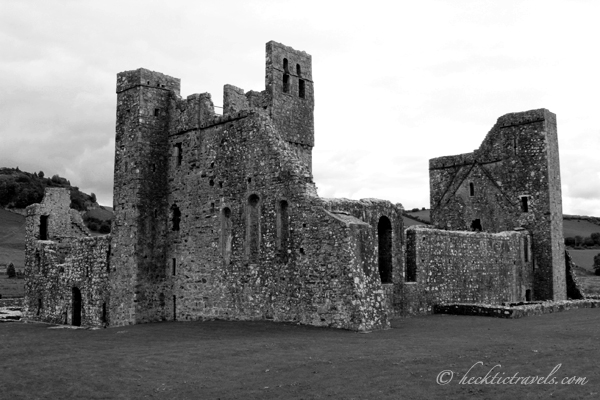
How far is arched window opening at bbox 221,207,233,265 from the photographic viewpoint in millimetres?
24281

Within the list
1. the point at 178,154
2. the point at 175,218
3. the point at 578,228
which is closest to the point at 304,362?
the point at 175,218

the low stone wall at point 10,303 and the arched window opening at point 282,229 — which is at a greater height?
the arched window opening at point 282,229

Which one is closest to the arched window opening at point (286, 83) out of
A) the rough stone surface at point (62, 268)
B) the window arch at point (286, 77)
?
the window arch at point (286, 77)

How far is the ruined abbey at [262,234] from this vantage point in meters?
20.8

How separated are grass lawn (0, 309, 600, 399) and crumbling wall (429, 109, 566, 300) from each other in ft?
42.0

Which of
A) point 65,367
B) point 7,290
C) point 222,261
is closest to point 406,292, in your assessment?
point 222,261

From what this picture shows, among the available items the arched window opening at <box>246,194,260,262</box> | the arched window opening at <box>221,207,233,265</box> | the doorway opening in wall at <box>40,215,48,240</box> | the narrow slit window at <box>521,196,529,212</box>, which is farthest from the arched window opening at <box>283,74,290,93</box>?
the narrow slit window at <box>521,196,529,212</box>

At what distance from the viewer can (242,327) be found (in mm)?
20875

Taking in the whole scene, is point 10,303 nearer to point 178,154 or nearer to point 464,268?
point 178,154

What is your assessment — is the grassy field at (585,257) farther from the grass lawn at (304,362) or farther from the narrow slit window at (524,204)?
the grass lawn at (304,362)

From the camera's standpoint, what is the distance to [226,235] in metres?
24.6

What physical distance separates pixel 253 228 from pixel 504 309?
32.7 ft

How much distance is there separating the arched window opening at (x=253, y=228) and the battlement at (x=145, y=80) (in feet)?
24.2

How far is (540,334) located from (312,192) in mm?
8667
